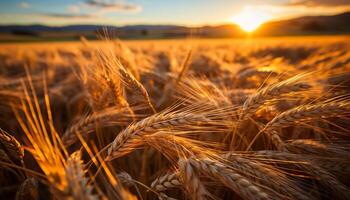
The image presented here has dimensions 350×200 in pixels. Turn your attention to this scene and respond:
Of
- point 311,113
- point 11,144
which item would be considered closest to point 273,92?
point 311,113

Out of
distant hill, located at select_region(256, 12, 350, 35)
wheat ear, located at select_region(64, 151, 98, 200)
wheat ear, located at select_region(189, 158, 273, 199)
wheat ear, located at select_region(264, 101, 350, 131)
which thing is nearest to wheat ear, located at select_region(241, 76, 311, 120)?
wheat ear, located at select_region(264, 101, 350, 131)

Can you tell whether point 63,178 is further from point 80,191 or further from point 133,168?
point 133,168

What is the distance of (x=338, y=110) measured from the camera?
3.46 feet

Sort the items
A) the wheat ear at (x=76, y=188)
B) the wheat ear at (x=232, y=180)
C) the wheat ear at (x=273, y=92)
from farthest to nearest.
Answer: the wheat ear at (x=273, y=92) → the wheat ear at (x=232, y=180) → the wheat ear at (x=76, y=188)

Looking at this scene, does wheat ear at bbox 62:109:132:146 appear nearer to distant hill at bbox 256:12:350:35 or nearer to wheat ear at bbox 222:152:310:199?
wheat ear at bbox 222:152:310:199

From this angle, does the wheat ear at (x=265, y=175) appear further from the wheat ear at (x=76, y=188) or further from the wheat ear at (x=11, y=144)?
the wheat ear at (x=11, y=144)

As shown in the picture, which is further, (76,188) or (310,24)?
(310,24)

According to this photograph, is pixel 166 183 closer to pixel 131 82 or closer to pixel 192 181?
pixel 192 181

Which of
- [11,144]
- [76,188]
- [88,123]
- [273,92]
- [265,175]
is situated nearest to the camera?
[76,188]

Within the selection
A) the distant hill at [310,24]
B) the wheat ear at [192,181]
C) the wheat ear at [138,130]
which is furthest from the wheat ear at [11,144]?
the distant hill at [310,24]

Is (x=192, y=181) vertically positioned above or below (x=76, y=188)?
below

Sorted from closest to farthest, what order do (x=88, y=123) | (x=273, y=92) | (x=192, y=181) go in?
(x=192, y=181) → (x=273, y=92) → (x=88, y=123)

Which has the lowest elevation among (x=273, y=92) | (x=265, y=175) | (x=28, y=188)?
(x=28, y=188)

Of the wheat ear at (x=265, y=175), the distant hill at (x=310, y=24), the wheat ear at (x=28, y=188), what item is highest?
the distant hill at (x=310, y=24)
